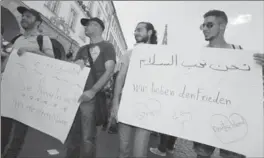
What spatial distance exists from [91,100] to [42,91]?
0.49 meters

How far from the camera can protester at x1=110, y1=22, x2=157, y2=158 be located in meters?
1.38

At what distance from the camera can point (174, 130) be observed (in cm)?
118

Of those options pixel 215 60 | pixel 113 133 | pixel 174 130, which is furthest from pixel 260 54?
pixel 113 133

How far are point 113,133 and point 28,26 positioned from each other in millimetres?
2935

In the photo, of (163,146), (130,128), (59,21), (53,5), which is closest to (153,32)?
(130,128)

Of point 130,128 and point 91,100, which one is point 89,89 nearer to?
point 91,100

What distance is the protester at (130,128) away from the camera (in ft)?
4.53

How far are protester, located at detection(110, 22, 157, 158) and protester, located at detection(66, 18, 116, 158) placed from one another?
0.58ft

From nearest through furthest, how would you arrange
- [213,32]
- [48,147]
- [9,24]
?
[213,32]
[48,147]
[9,24]

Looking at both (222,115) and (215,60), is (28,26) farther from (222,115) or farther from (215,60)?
(222,115)

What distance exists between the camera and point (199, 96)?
118 centimetres

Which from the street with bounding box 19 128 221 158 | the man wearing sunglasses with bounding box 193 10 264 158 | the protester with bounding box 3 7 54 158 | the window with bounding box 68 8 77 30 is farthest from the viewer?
the window with bounding box 68 8 77 30

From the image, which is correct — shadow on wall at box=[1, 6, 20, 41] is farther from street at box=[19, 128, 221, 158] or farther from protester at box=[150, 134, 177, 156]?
protester at box=[150, 134, 177, 156]

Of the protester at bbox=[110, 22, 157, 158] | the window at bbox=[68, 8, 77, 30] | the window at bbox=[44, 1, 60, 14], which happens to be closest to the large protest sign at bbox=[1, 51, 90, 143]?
the protester at bbox=[110, 22, 157, 158]
